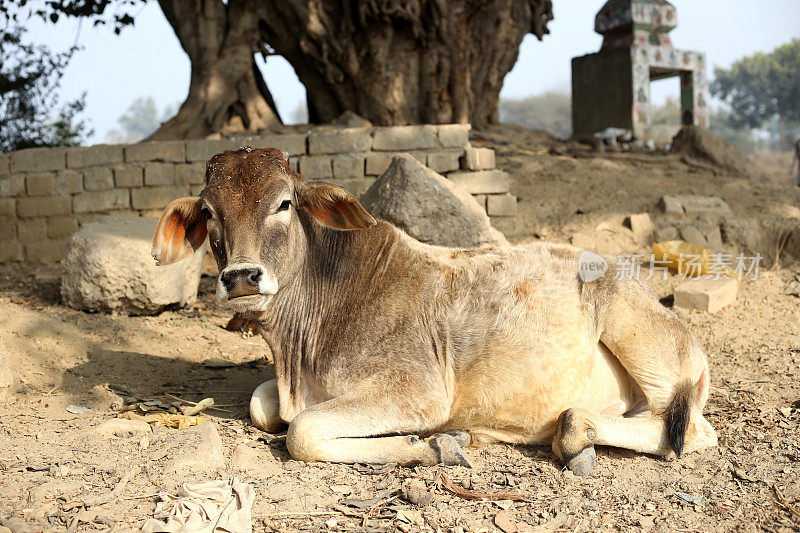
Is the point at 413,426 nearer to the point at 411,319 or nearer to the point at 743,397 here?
the point at 411,319

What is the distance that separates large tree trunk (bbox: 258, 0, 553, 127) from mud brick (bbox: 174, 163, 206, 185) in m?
3.36

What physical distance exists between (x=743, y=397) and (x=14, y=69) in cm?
1312

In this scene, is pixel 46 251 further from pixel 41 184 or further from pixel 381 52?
pixel 381 52

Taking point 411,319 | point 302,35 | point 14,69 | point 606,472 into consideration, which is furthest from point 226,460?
point 14,69

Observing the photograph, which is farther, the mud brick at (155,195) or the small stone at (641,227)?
the mud brick at (155,195)

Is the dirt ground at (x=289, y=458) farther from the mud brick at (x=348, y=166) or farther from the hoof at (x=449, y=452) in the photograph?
the mud brick at (x=348, y=166)

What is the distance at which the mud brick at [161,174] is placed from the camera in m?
8.85

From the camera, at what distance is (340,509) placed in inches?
123

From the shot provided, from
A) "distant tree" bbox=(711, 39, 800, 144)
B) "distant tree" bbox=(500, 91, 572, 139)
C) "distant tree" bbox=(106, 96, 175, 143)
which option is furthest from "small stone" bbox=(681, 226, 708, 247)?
"distant tree" bbox=(106, 96, 175, 143)

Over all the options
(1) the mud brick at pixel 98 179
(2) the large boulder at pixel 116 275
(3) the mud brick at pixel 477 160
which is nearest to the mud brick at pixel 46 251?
(1) the mud brick at pixel 98 179

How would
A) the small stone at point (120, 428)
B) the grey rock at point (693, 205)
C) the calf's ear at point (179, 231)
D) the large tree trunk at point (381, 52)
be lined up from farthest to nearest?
the large tree trunk at point (381, 52)
the grey rock at point (693, 205)
the calf's ear at point (179, 231)
the small stone at point (120, 428)

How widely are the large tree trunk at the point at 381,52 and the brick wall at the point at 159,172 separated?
2.69 m

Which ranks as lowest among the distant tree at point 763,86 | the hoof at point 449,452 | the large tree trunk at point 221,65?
the hoof at point 449,452

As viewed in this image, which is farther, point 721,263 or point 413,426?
point 721,263
